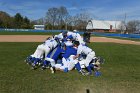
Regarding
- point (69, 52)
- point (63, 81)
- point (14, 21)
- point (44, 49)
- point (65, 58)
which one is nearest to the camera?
point (63, 81)

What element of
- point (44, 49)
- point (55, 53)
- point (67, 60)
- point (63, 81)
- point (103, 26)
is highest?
point (103, 26)

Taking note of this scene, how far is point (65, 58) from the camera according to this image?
1215 centimetres

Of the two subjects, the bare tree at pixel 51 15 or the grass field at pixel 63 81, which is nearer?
the grass field at pixel 63 81

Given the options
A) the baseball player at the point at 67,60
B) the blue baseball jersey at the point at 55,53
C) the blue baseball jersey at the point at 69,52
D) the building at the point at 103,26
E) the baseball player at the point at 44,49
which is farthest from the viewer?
the building at the point at 103,26

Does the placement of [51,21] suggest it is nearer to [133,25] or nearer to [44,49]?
[133,25]

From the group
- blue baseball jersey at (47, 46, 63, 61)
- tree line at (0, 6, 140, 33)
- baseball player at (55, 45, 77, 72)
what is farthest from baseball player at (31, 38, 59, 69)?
tree line at (0, 6, 140, 33)

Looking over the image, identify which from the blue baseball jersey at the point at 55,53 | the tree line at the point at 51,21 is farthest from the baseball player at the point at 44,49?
the tree line at the point at 51,21

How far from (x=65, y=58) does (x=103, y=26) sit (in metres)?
128

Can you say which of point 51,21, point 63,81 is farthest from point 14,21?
point 63,81

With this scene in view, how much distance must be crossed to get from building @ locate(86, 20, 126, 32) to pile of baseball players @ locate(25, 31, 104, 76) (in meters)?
117

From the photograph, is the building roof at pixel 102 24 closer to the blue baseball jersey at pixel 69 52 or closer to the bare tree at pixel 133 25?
the bare tree at pixel 133 25

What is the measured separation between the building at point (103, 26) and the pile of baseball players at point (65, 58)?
383 feet

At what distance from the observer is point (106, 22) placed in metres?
147

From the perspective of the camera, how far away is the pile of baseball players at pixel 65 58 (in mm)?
11688
